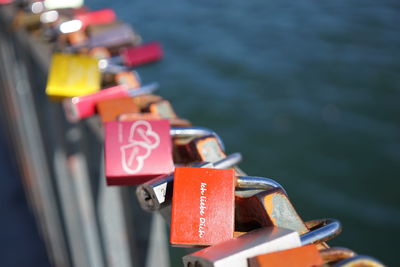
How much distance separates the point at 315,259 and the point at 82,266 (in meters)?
1.58

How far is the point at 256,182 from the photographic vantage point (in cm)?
52

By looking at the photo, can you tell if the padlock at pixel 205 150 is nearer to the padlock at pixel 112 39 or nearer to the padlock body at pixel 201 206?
the padlock body at pixel 201 206

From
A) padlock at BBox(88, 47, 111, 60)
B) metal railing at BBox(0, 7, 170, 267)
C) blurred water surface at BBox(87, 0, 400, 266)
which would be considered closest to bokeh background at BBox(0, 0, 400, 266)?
blurred water surface at BBox(87, 0, 400, 266)

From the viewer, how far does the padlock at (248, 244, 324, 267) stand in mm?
405

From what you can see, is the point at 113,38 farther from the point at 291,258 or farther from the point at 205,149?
the point at 291,258

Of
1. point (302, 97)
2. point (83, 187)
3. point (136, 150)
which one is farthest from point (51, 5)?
point (302, 97)

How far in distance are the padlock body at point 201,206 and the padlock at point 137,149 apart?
122 millimetres

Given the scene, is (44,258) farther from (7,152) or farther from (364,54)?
(364,54)

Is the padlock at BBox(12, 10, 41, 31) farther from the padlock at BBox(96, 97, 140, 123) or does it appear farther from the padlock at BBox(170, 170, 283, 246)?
the padlock at BBox(170, 170, 283, 246)

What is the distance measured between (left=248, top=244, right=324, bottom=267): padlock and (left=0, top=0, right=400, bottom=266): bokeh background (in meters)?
2.93

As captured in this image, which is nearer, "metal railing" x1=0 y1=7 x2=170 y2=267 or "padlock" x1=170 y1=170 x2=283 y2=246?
"padlock" x1=170 y1=170 x2=283 y2=246

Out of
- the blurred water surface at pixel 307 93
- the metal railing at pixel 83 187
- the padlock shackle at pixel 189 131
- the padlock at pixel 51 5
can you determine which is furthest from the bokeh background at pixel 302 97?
the padlock shackle at pixel 189 131

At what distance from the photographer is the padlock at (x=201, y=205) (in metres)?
0.48

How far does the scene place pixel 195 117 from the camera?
15.1 feet
